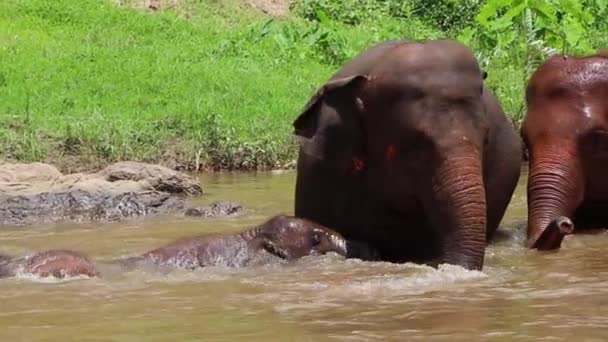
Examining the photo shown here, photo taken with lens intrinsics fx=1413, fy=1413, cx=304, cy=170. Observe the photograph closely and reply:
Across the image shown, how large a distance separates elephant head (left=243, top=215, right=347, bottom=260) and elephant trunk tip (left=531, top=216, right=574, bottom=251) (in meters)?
1.15

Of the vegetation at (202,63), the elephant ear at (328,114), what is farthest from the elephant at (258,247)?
the vegetation at (202,63)

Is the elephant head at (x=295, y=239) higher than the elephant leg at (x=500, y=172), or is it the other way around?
the elephant leg at (x=500, y=172)

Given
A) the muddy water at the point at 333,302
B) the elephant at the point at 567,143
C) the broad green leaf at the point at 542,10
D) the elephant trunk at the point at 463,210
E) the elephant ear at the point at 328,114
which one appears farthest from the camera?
the broad green leaf at the point at 542,10

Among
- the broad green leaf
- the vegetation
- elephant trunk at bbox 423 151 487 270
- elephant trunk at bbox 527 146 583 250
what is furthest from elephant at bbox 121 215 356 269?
the broad green leaf

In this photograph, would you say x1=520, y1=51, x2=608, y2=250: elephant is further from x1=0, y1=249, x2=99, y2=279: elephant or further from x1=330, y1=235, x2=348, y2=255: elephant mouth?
x1=0, y1=249, x2=99, y2=279: elephant

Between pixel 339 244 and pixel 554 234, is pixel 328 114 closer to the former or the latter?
pixel 339 244

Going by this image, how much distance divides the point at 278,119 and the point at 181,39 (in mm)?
6053

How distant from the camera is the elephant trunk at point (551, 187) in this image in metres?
8.58

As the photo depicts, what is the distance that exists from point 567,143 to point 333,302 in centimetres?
306

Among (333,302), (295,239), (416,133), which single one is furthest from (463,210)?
(333,302)

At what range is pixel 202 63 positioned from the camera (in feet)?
58.1

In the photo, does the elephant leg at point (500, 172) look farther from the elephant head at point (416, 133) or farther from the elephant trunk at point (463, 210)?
the elephant trunk at point (463, 210)

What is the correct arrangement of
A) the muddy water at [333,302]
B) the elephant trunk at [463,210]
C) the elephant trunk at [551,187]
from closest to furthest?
the muddy water at [333,302] < the elephant trunk at [463,210] < the elephant trunk at [551,187]

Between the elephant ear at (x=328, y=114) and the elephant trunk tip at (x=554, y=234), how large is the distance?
1.26 m
